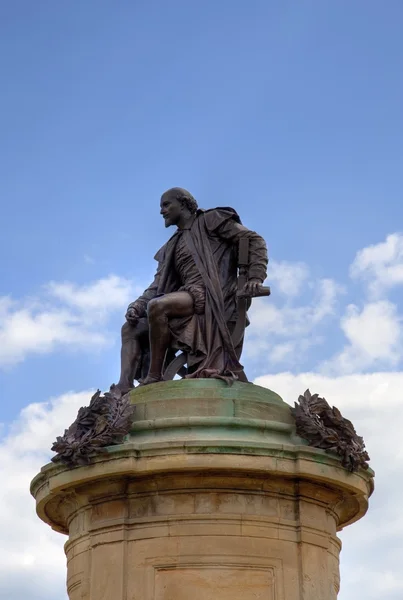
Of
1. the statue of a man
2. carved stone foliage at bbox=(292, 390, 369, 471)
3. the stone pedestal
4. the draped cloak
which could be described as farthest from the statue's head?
carved stone foliage at bbox=(292, 390, 369, 471)

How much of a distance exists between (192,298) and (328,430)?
10.3ft

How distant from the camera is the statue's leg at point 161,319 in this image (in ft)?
61.5

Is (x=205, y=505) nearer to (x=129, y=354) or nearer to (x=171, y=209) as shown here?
(x=129, y=354)

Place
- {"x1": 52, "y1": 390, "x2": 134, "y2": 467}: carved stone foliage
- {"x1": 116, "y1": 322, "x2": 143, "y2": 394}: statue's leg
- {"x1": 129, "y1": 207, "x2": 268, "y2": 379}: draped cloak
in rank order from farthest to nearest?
{"x1": 116, "y1": 322, "x2": 143, "y2": 394}: statue's leg
{"x1": 129, "y1": 207, "x2": 268, "y2": 379}: draped cloak
{"x1": 52, "y1": 390, "x2": 134, "y2": 467}: carved stone foliage

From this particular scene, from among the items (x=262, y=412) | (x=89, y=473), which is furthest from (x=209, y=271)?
(x=89, y=473)

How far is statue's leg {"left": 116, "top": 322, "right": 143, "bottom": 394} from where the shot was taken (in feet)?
63.8

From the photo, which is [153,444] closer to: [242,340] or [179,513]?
[179,513]

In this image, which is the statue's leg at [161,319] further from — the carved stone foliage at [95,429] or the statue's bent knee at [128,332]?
the carved stone foliage at [95,429]

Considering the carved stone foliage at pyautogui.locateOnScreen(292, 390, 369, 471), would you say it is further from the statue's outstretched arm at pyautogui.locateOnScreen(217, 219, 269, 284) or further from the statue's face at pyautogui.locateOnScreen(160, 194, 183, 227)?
the statue's face at pyautogui.locateOnScreen(160, 194, 183, 227)

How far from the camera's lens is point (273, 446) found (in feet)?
54.6

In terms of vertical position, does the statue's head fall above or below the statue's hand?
above

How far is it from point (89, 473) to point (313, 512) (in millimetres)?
3246

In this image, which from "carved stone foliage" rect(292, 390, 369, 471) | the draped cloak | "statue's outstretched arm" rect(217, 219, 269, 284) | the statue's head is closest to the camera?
"carved stone foliage" rect(292, 390, 369, 471)

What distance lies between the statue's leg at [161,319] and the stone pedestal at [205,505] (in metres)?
1.20
